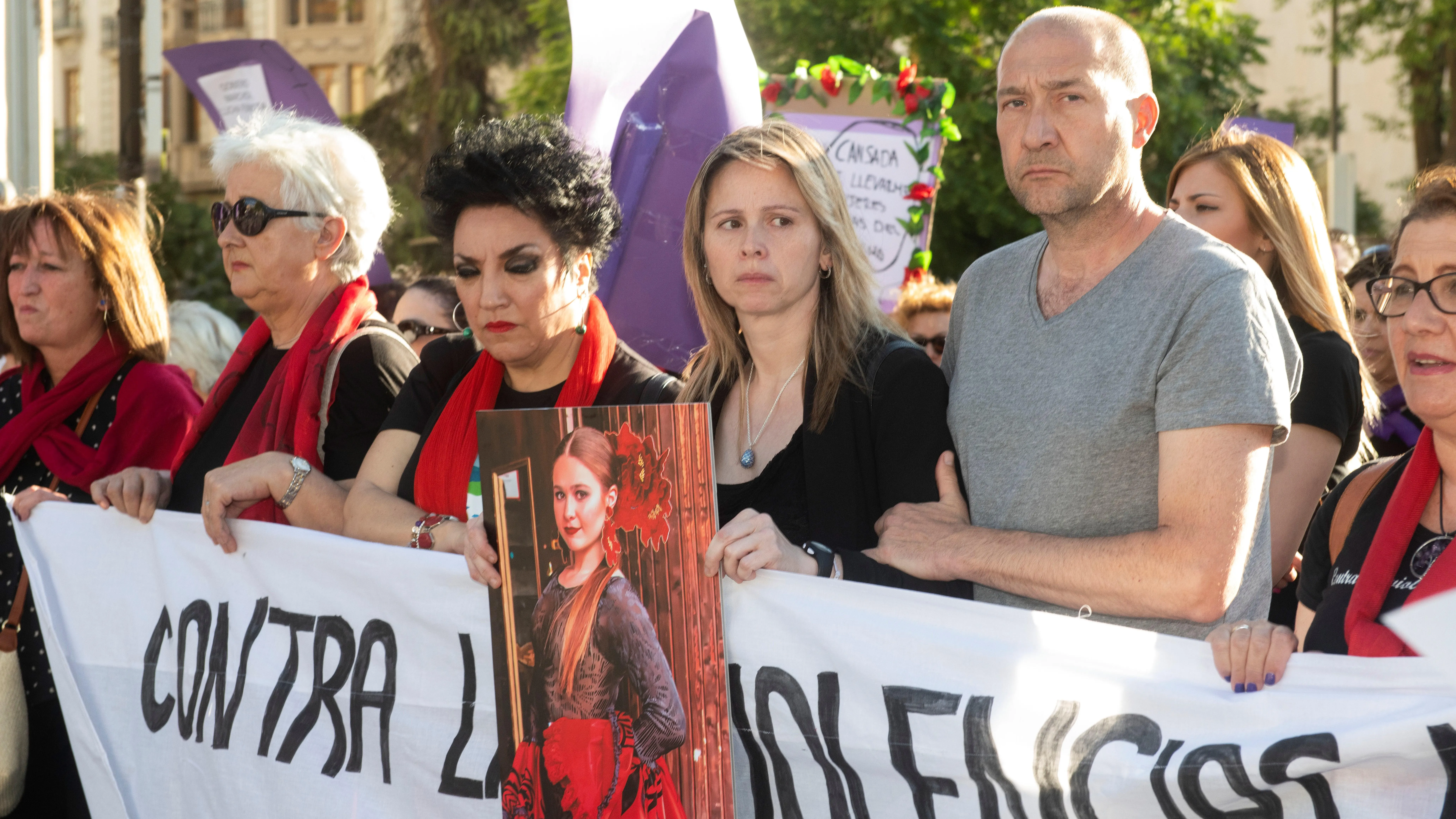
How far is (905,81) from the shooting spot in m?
5.75

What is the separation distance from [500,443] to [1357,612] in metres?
1.39

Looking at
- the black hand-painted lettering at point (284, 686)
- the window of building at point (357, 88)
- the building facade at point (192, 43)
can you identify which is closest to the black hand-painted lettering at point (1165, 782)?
the black hand-painted lettering at point (284, 686)

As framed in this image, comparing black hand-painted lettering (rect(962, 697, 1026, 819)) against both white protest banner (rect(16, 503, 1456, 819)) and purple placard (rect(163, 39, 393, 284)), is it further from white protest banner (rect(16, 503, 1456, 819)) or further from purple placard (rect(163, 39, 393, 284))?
purple placard (rect(163, 39, 393, 284))

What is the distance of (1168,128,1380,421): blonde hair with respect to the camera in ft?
10.6

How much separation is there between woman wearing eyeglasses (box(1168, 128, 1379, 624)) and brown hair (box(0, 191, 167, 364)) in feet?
8.82

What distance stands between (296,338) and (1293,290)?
2.48 metres

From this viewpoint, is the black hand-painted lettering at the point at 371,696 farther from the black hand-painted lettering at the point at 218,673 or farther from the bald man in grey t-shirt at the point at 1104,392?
the bald man in grey t-shirt at the point at 1104,392

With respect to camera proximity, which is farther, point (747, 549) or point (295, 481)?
point (295, 481)

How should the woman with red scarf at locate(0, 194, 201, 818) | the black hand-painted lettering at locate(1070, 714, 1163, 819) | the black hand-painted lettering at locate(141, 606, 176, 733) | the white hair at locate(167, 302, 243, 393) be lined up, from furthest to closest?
the white hair at locate(167, 302, 243, 393)
the woman with red scarf at locate(0, 194, 201, 818)
the black hand-painted lettering at locate(141, 606, 176, 733)
the black hand-painted lettering at locate(1070, 714, 1163, 819)

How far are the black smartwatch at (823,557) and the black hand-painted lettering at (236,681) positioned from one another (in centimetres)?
130

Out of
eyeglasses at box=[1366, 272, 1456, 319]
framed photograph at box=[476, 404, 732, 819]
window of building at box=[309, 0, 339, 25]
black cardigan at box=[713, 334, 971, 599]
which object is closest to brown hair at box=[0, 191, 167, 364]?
framed photograph at box=[476, 404, 732, 819]

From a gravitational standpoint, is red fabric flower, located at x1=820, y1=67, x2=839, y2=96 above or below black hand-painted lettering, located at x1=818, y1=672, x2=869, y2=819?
above

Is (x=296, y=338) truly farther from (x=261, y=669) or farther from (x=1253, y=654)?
(x=1253, y=654)

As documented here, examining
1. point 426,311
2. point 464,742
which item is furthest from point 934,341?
point 464,742
